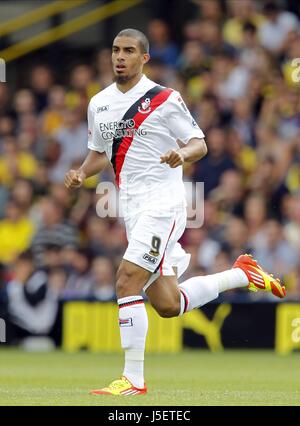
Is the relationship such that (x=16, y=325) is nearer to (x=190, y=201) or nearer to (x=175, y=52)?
(x=190, y=201)

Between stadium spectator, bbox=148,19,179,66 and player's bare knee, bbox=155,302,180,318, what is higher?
stadium spectator, bbox=148,19,179,66

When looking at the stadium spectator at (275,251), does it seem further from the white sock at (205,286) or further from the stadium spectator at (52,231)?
the white sock at (205,286)

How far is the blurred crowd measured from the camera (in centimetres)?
1470

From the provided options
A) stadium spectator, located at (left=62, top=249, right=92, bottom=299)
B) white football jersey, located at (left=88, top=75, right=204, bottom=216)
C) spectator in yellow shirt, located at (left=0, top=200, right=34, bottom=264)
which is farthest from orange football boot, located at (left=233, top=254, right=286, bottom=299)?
spectator in yellow shirt, located at (left=0, top=200, right=34, bottom=264)

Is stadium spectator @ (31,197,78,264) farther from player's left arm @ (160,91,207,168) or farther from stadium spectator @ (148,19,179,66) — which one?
player's left arm @ (160,91,207,168)

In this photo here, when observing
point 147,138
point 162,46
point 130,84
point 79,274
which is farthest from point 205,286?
point 162,46

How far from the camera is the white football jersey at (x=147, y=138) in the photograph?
28.8ft

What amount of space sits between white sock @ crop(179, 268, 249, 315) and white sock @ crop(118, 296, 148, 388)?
1.92 ft

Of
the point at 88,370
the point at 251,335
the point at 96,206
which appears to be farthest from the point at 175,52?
the point at 88,370

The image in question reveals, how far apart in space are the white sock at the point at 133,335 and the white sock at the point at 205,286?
1.92 ft

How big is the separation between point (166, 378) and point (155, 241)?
1.99 meters

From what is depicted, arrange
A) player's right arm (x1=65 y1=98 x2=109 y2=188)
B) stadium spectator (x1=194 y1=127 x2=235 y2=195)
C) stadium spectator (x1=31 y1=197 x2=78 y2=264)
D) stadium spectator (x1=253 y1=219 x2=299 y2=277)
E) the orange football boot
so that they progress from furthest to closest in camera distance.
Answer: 1. stadium spectator (x1=194 y1=127 x2=235 y2=195)
2. stadium spectator (x1=31 y1=197 x2=78 y2=264)
3. stadium spectator (x1=253 y1=219 x2=299 y2=277)
4. the orange football boot
5. player's right arm (x1=65 y1=98 x2=109 y2=188)

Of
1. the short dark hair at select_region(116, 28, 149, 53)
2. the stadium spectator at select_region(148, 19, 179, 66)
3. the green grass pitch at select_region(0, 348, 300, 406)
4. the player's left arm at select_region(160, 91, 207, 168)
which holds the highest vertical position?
the stadium spectator at select_region(148, 19, 179, 66)

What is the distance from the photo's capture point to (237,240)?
1461cm
